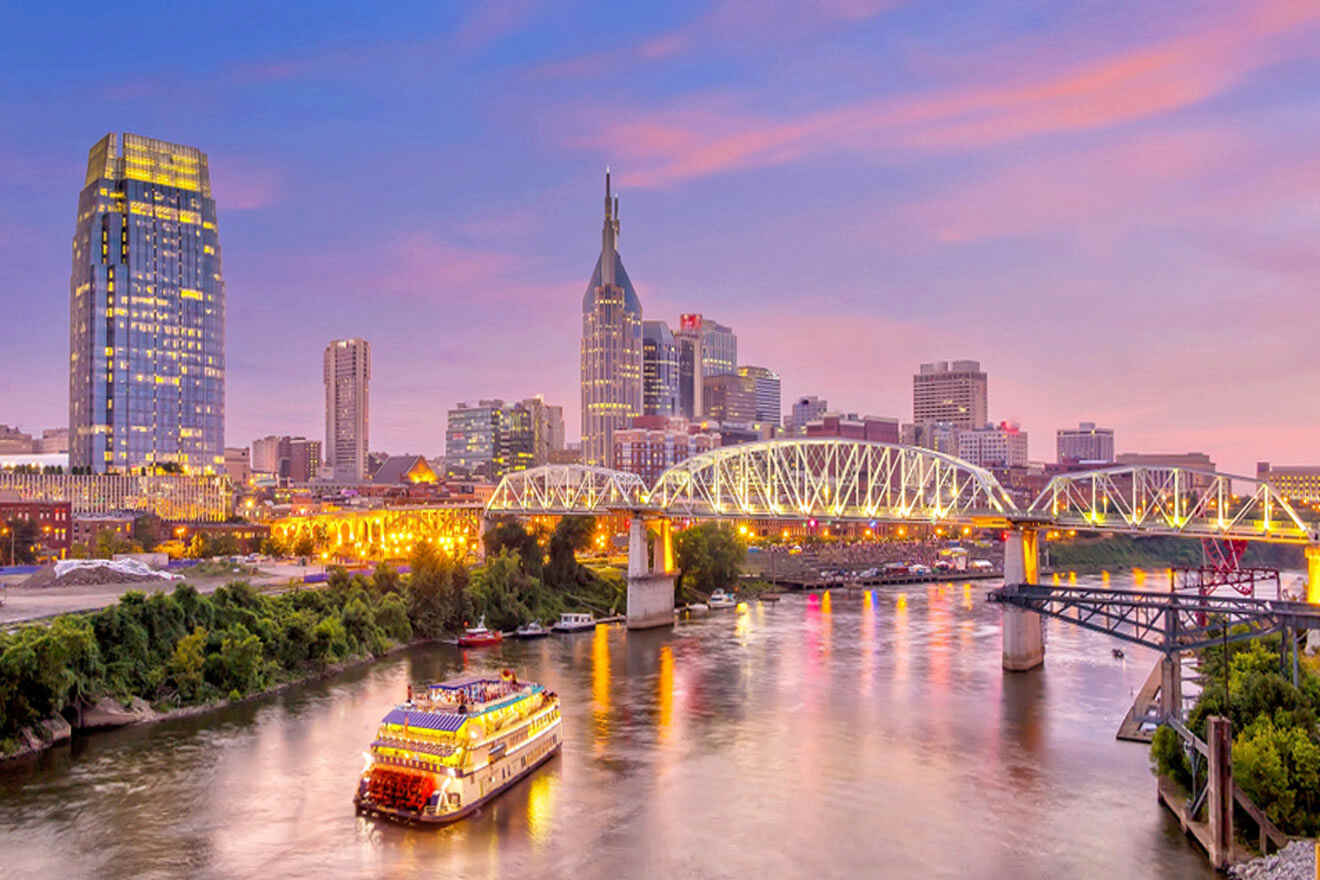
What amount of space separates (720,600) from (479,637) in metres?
43.6

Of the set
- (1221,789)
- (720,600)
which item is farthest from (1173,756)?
(720,600)

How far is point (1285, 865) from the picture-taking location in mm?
33156

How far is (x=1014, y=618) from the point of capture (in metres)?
73.9

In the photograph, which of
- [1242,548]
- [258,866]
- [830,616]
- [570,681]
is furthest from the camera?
[830,616]

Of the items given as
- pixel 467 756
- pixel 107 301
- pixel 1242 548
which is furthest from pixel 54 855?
pixel 107 301

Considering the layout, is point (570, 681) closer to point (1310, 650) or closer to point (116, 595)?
point (116, 595)

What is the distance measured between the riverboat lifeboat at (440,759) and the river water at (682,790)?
2.87 ft

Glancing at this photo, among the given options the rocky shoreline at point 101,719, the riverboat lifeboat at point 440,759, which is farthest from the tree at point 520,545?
the riverboat lifeboat at point 440,759

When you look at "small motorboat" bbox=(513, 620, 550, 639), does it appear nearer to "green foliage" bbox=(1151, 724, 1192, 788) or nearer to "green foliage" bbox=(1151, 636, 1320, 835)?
"green foliage" bbox=(1151, 636, 1320, 835)

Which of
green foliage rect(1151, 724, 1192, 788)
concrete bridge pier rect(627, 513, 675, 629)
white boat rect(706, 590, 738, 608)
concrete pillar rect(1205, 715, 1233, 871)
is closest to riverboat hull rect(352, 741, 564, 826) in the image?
concrete pillar rect(1205, 715, 1233, 871)

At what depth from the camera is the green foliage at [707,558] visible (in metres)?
133

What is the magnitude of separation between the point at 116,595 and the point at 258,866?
140 ft

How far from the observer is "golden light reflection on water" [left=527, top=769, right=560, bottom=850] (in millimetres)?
41031

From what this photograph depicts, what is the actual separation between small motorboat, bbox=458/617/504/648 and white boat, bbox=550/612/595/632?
8610 mm
